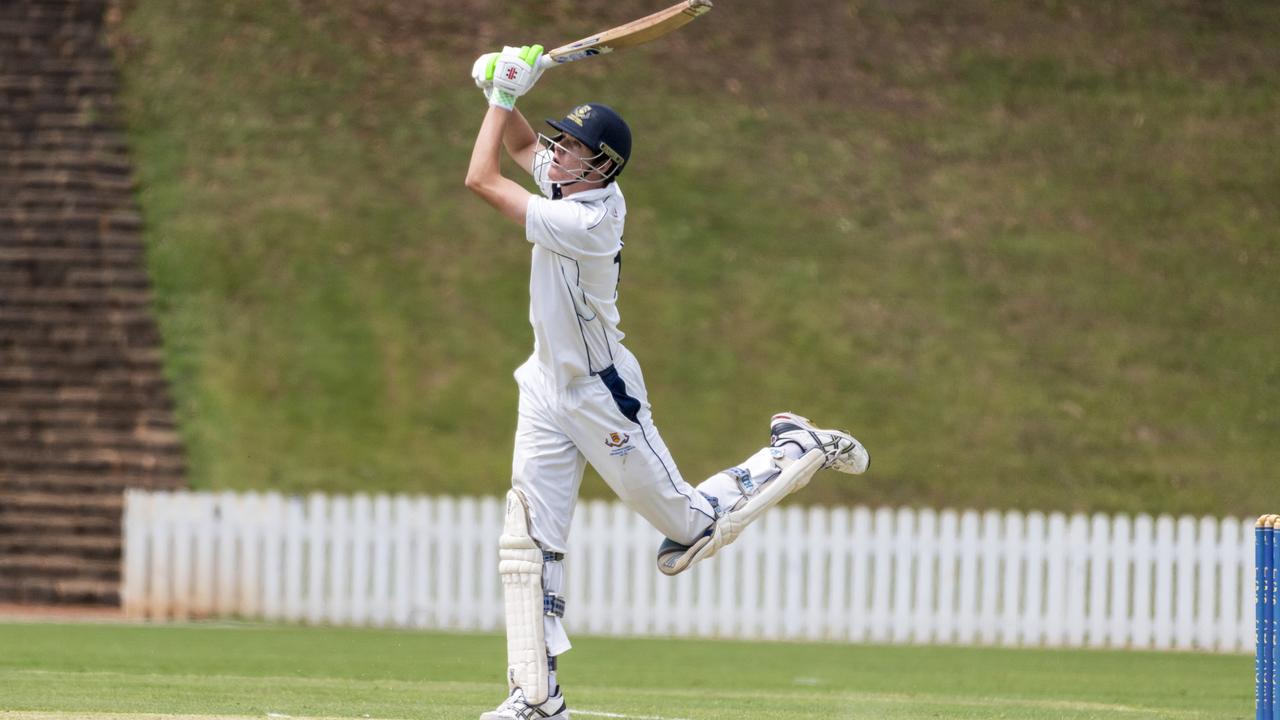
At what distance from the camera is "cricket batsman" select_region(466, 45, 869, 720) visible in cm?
615

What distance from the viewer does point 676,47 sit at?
2533cm

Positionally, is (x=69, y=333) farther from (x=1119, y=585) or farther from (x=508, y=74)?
(x=508, y=74)

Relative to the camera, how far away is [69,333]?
1845 centimetres

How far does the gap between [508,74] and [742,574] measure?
853 centimetres

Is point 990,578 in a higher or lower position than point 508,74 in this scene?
lower

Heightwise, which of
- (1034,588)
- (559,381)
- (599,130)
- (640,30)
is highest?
(640,30)

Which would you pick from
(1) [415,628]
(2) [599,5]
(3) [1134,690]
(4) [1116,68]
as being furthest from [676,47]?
(3) [1134,690]

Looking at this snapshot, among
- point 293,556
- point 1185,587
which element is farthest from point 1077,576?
point 293,556

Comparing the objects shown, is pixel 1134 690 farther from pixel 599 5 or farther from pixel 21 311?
pixel 599 5

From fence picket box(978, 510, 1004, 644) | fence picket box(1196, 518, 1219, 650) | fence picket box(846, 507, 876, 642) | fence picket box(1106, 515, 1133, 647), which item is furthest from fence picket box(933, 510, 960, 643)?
fence picket box(1196, 518, 1219, 650)

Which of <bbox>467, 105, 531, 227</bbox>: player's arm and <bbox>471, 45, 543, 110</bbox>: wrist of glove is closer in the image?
<bbox>467, 105, 531, 227</bbox>: player's arm

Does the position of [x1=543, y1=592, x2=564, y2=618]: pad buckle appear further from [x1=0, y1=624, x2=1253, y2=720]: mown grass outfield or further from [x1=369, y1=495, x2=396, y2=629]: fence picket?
[x1=369, y1=495, x2=396, y2=629]: fence picket

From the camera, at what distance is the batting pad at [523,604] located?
6.18 m

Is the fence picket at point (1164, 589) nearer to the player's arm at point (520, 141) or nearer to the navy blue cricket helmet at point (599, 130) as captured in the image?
the player's arm at point (520, 141)
